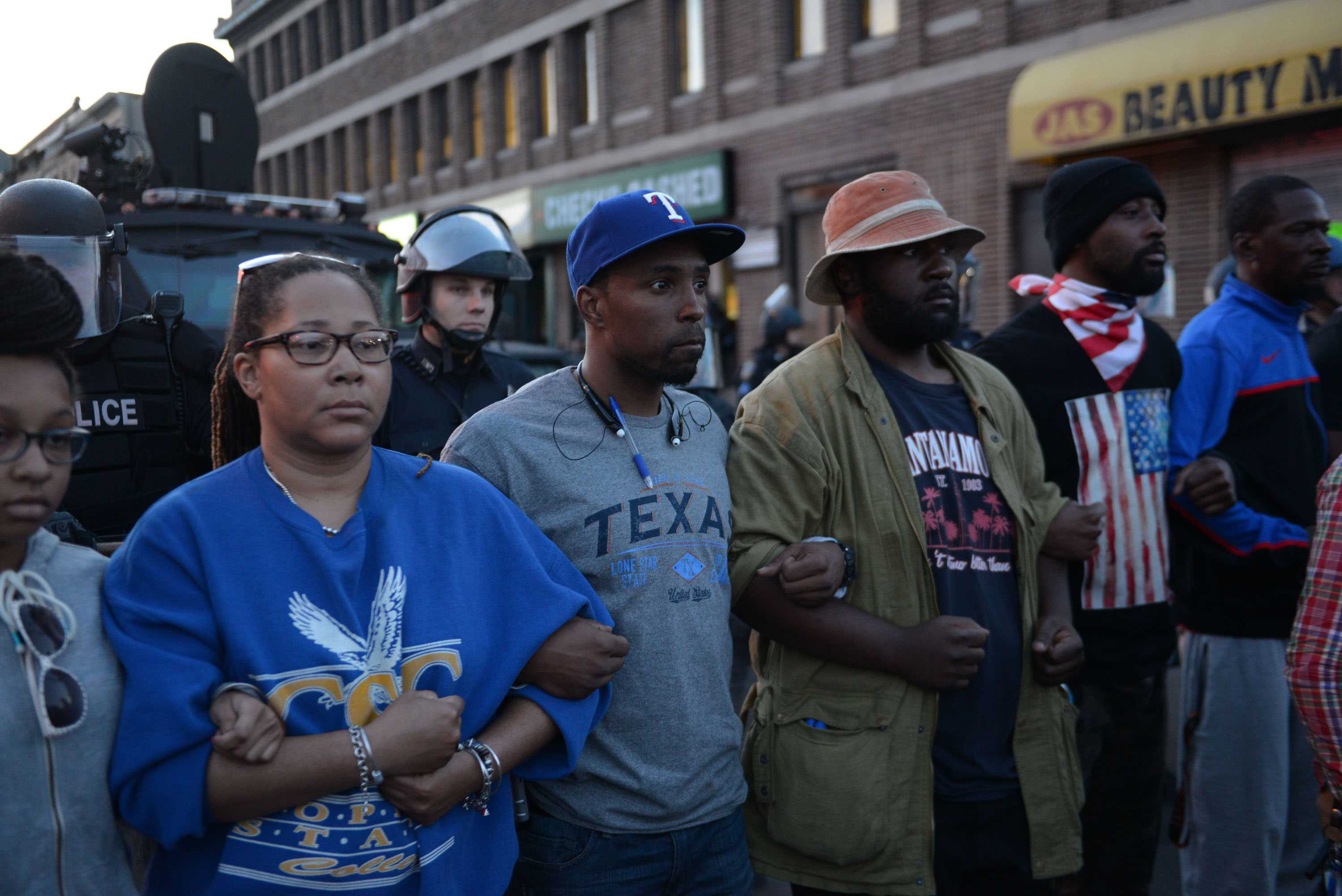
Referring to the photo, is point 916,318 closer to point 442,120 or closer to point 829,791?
point 829,791

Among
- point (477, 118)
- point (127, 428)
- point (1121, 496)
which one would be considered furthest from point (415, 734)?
point (477, 118)

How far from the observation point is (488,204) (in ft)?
80.3

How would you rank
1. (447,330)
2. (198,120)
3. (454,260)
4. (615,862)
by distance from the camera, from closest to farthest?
1. (615,862)
2. (447,330)
3. (454,260)
4. (198,120)

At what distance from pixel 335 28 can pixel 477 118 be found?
356 inches

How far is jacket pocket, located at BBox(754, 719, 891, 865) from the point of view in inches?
101

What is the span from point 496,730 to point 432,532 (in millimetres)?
367

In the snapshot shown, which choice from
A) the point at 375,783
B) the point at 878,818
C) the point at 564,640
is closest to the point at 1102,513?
the point at 878,818

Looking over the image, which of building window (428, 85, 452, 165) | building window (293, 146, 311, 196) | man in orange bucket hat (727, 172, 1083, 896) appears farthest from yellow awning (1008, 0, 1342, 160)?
building window (293, 146, 311, 196)

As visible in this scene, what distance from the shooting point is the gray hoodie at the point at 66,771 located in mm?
Result: 1640

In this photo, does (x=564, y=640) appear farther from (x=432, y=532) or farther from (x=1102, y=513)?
(x=1102, y=513)

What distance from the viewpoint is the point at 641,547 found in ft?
7.77

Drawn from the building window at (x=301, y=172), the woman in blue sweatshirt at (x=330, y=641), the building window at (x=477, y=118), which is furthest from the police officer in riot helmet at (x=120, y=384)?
the building window at (x=301, y=172)

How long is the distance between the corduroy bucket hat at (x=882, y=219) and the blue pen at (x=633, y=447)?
685 millimetres

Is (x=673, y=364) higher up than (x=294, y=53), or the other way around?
(x=294, y=53)
